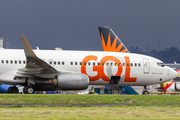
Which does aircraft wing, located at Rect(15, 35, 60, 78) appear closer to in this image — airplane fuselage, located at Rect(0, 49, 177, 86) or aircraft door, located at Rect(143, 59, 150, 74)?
airplane fuselage, located at Rect(0, 49, 177, 86)

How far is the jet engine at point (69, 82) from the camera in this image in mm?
21750

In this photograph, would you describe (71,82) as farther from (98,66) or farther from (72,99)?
(72,99)

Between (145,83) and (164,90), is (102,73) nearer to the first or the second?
(145,83)

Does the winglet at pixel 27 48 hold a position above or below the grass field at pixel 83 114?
above

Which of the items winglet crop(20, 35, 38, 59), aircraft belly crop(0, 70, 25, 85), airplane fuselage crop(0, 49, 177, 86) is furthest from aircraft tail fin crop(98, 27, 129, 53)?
winglet crop(20, 35, 38, 59)

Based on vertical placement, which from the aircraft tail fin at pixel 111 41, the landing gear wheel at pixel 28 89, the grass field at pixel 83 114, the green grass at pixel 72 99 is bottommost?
the grass field at pixel 83 114

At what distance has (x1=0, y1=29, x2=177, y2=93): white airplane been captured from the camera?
21906 millimetres

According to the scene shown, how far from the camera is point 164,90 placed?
4466 cm

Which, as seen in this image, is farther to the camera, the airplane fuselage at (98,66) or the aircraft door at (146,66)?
the aircraft door at (146,66)

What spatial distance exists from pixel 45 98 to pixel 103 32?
20.2 metres

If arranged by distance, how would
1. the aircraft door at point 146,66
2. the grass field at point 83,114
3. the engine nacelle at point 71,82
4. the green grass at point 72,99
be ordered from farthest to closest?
the aircraft door at point 146,66 < the engine nacelle at point 71,82 < the green grass at point 72,99 < the grass field at point 83,114

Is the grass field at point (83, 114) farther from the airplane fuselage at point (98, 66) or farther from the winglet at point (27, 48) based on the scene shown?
the airplane fuselage at point (98, 66)

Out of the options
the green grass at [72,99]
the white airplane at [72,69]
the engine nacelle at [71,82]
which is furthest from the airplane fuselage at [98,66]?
the green grass at [72,99]

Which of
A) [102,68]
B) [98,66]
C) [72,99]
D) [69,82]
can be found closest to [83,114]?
[72,99]
